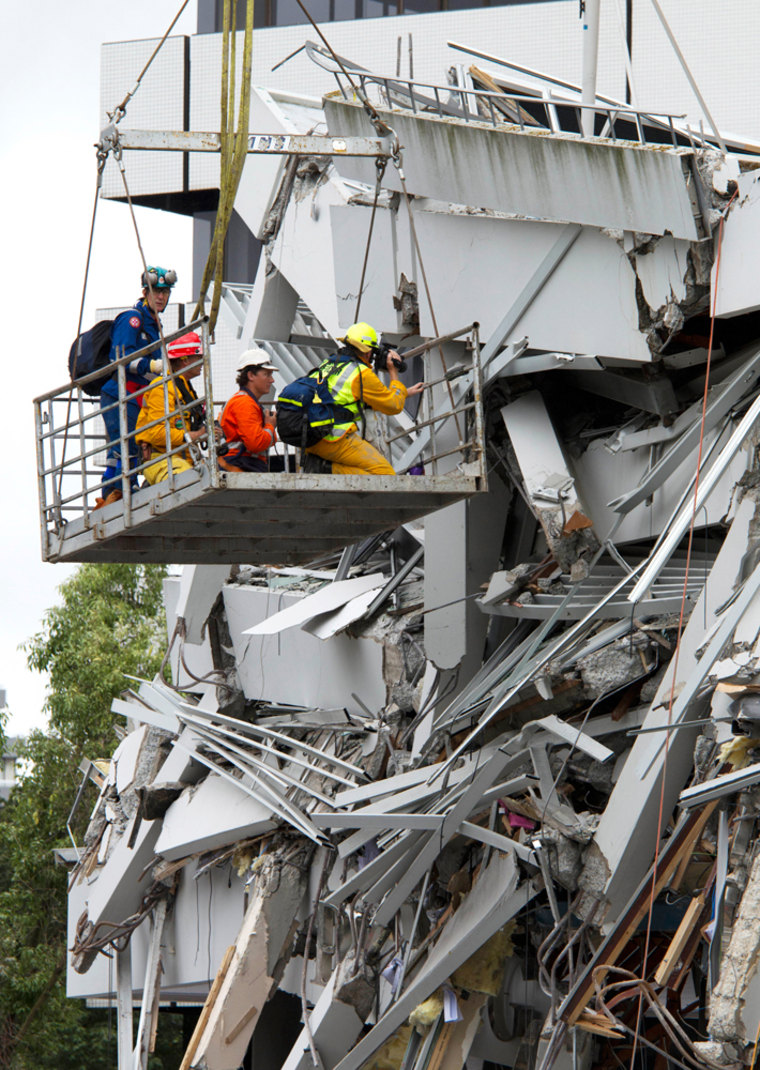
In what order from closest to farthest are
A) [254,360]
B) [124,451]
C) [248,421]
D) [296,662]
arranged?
1. [124,451]
2. [248,421]
3. [254,360]
4. [296,662]

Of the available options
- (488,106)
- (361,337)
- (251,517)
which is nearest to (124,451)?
(251,517)

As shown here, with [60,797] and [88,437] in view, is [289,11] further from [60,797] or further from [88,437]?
[88,437]

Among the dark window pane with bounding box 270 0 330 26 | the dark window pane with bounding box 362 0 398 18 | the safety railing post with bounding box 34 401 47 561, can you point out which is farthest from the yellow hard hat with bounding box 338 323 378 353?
the dark window pane with bounding box 270 0 330 26

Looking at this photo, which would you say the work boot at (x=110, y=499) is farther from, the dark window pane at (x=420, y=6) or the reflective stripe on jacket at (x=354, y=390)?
the dark window pane at (x=420, y=6)

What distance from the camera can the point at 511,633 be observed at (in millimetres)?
11109

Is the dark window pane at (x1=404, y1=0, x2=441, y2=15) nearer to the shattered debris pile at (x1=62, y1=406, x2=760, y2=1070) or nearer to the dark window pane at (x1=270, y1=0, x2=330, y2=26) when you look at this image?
the dark window pane at (x1=270, y1=0, x2=330, y2=26)

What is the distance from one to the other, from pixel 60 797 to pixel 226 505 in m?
16.4

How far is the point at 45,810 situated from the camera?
24.4m

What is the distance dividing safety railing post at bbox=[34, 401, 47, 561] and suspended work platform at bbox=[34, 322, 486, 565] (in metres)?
0.01

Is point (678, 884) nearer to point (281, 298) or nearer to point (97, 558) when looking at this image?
point (97, 558)

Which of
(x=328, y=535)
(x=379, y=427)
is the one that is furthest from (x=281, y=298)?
(x=328, y=535)

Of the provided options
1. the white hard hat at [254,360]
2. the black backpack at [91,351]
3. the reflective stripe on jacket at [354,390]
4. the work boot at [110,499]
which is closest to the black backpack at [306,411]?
the reflective stripe on jacket at [354,390]

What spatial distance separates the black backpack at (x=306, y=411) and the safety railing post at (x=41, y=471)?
157 cm

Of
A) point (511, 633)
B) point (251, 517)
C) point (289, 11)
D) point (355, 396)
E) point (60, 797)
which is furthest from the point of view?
point (289, 11)
